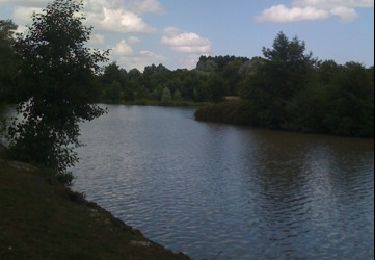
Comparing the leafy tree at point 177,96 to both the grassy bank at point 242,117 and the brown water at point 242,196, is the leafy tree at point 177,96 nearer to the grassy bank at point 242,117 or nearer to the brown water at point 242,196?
the grassy bank at point 242,117

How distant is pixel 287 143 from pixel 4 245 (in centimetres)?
4187

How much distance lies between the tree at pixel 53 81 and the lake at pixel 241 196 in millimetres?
3499

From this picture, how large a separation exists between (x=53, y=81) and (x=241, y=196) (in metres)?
10.1

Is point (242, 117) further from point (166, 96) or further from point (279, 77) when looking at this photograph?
point (166, 96)

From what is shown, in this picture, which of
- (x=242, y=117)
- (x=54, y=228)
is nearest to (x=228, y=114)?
(x=242, y=117)

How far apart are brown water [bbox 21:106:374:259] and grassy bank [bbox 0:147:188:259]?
3307mm

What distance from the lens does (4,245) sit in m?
8.68

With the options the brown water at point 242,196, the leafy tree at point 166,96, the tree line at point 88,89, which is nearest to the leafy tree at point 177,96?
the leafy tree at point 166,96

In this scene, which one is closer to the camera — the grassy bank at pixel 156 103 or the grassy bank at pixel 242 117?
the grassy bank at pixel 242 117

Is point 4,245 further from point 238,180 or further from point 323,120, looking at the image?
point 323,120

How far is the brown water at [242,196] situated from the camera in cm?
1661

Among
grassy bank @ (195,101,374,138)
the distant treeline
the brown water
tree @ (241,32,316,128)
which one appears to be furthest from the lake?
tree @ (241,32,316,128)

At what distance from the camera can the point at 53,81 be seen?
20.2m

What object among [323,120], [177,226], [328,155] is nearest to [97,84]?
[177,226]
